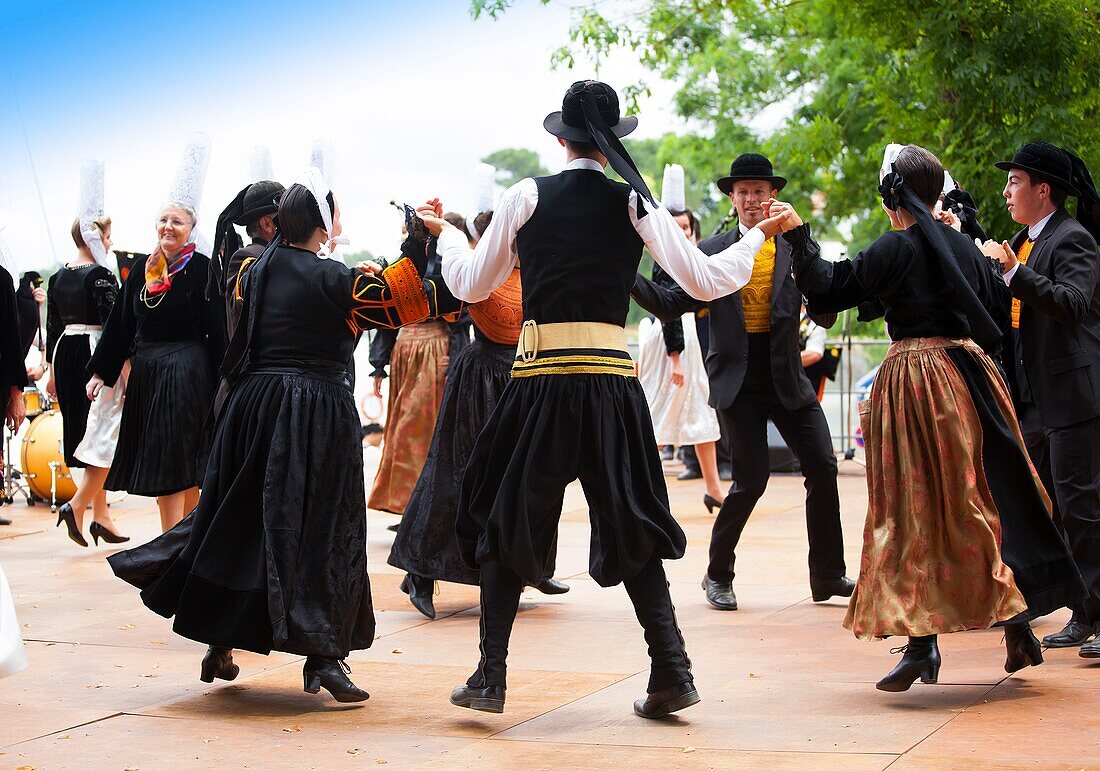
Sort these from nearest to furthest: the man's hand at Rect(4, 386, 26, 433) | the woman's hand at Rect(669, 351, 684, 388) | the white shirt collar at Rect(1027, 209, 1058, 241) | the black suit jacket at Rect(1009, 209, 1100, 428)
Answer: the black suit jacket at Rect(1009, 209, 1100, 428), the white shirt collar at Rect(1027, 209, 1058, 241), the man's hand at Rect(4, 386, 26, 433), the woman's hand at Rect(669, 351, 684, 388)

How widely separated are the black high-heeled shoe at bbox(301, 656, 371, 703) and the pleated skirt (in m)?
1.69

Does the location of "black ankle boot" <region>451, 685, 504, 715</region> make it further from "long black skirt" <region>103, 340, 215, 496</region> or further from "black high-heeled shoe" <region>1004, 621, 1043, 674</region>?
"long black skirt" <region>103, 340, 215, 496</region>

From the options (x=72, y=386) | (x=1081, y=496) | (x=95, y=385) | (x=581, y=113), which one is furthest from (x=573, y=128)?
(x=72, y=386)

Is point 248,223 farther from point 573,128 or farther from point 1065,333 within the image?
point 1065,333

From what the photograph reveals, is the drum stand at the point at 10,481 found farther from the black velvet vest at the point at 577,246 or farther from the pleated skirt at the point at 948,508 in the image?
the pleated skirt at the point at 948,508

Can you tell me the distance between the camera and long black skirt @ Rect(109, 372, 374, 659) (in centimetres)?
468

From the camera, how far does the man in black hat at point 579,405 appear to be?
4.46m

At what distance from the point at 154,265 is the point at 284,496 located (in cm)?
326

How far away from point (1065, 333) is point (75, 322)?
6.75 m

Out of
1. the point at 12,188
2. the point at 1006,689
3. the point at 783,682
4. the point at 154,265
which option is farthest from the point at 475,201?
the point at 12,188

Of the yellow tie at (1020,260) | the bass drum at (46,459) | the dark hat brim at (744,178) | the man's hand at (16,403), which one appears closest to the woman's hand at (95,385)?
the man's hand at (16,403)

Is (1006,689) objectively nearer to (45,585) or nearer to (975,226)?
(975,226)

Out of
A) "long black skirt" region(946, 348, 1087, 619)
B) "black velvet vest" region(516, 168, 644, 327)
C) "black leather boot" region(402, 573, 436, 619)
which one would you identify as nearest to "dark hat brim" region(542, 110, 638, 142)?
"black velvet vest" region(516, 168, 644, 327)

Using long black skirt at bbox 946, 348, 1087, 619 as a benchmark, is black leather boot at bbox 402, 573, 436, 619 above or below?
below
